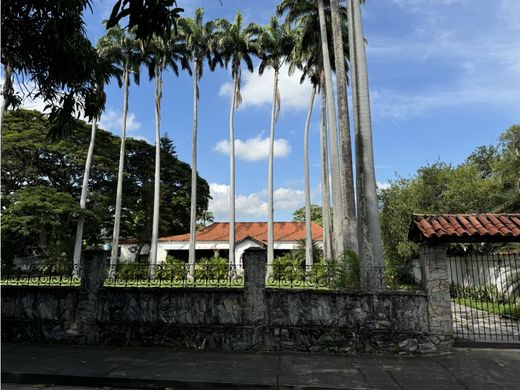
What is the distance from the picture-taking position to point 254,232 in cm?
3688

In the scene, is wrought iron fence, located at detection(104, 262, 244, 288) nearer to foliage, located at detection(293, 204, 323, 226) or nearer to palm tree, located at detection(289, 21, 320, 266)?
palm tree, located at detection(289, 21, 320, 266)

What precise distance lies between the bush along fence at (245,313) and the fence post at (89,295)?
0.8 inches

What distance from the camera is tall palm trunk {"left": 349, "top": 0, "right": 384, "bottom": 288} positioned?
9.59 m

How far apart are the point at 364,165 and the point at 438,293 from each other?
12.3ft

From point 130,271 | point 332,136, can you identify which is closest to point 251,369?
point 130,271

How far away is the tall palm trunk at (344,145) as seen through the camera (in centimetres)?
1427

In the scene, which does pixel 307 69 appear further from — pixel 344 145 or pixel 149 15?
pixel 149 15

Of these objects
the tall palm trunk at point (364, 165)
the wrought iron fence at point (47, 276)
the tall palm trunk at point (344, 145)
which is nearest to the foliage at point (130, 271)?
the wrought iron fence at point (47, 276)

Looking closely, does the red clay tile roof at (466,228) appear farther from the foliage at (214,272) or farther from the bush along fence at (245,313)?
the foliage at (214,272)

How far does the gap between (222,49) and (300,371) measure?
25193 millimetres

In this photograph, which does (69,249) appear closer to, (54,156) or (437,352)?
(54,156)

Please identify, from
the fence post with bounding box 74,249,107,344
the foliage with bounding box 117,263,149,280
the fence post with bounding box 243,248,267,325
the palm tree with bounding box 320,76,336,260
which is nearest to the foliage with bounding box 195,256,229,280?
the fence post with bounding box 243,248,267,325

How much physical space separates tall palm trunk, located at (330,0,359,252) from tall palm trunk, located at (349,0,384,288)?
324cm

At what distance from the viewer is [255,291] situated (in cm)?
788
